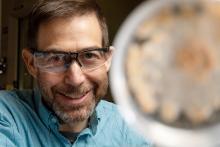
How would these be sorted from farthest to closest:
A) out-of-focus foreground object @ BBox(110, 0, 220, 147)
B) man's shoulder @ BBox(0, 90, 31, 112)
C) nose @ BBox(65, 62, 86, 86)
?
man's shoulder @ BBox(0, 90, 31, 112)
nose @ BBox(65, 62, 86, 86)
out-of-focus foreground object @ BBox(110, 0, 220, 147)

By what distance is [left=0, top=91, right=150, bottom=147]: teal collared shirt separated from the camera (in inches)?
37.6

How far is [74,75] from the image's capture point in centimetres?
88

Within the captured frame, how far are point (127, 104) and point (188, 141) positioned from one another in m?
0.08

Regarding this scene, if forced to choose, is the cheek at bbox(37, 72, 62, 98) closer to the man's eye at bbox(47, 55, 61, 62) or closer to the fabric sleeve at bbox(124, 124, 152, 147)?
the man's eye at bbox(47, 55, 61, 62)

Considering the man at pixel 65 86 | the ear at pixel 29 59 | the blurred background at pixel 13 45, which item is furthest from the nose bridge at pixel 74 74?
the blurred background at pixel 13 45

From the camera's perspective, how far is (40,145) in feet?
3.19

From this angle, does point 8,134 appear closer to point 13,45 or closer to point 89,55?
point 89,55

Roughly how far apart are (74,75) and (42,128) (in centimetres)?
20

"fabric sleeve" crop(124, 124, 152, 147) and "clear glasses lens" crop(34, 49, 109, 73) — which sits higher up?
"clear glasses lens" crop(34, 49, 109, 73)

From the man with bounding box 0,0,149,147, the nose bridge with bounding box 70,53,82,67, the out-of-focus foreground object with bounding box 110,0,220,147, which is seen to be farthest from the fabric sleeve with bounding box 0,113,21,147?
the out-of-focus foreground object with bounding box 110,0,220,147

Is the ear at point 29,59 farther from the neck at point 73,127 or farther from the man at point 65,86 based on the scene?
the neck at point 73,127

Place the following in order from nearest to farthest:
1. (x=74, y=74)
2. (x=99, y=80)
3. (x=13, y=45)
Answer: (x=74, y=74)
(x=99, y=80)
(x=13, y=45)

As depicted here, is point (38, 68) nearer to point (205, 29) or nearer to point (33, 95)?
point (33, 95)

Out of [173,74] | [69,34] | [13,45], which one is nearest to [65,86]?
[69,34]
